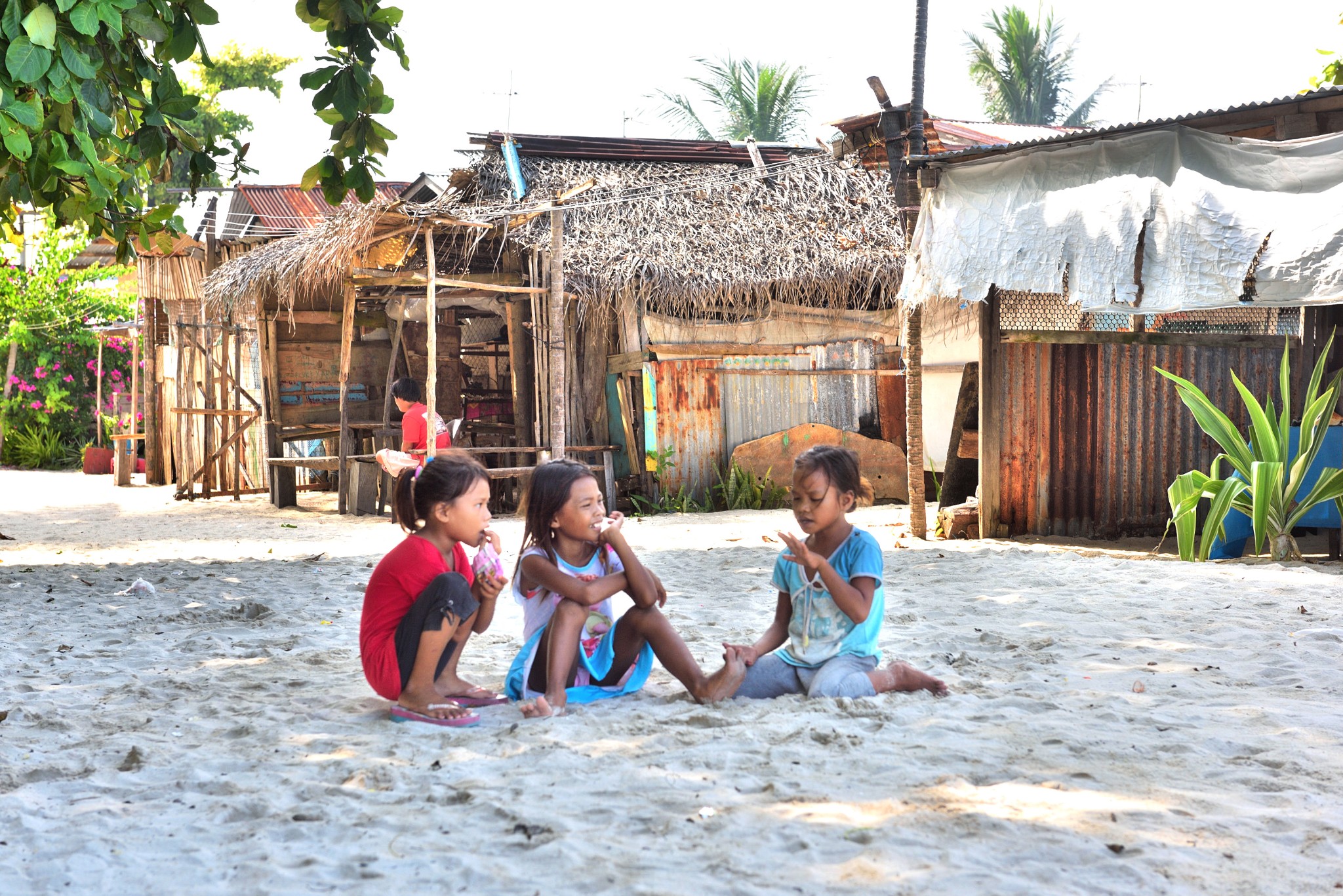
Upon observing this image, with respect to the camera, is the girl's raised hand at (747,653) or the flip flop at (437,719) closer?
the flip flop at (437,719)

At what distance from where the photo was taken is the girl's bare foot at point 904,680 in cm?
351

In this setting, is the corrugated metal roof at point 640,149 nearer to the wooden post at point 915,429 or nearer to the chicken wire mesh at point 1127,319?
the chicken wire mesh at point 1127,319

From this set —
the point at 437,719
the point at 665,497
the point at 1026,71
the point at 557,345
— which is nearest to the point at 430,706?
the point at 437,719

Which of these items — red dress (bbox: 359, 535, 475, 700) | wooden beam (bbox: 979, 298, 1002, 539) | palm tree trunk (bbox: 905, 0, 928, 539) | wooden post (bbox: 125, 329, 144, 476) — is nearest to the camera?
red dress (bbox: 359, 535, 475, 700)

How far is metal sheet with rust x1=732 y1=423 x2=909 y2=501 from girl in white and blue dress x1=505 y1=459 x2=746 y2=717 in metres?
7.95

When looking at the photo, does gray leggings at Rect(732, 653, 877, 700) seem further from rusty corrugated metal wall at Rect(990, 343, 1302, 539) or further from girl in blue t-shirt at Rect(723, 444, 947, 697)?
rusty corrugated metal wall at Rect(990, 343, 1302, 539)

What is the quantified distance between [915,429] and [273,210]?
11023mm

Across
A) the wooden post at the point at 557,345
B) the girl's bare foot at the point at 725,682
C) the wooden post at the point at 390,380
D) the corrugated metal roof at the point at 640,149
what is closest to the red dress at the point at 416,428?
the wooden post at the point at 557,345

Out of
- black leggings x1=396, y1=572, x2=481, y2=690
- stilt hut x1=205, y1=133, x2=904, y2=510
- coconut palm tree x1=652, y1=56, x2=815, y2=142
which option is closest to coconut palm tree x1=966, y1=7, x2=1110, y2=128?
coconut palm tree x1=652, y1=56, x2=815, y2=142

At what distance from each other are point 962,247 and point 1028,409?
136 cm

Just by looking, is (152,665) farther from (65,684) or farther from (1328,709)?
(1328,709)

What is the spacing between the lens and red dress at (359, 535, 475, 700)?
333 centimetres

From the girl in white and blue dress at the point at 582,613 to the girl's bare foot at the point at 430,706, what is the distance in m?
0.20

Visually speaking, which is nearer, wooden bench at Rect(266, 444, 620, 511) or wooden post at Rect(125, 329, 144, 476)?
wooden bench at Rect(266, 444, 620, 511)
